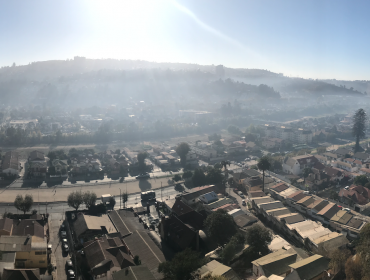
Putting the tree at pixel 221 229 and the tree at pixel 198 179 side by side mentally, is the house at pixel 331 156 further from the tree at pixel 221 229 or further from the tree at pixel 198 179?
the tree at pixel 221 229

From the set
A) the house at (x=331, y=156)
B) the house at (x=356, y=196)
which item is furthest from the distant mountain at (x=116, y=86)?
the house at (x=356, y=196)

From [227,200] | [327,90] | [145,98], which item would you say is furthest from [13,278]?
[145,98]

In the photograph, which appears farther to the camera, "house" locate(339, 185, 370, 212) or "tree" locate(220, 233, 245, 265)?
"house" locate(339, 185, 370, 212)

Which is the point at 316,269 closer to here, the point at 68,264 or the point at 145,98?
the point at 68,264

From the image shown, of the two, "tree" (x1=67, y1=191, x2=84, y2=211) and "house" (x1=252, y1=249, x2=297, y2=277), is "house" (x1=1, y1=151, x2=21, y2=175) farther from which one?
"house" (x1=252, y1=249, x2=297, y2=277)

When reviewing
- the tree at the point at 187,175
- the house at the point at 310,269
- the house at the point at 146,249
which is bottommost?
the house at the point at 146,249

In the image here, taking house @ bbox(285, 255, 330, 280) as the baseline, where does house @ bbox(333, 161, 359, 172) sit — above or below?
below

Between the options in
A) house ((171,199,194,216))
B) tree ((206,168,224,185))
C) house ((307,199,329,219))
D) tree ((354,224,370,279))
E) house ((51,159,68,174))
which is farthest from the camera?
house ((51,159,68,174))

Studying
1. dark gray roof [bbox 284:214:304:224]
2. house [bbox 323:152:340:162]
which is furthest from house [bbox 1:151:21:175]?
house [bbox 323:152:340:162]
